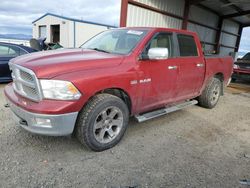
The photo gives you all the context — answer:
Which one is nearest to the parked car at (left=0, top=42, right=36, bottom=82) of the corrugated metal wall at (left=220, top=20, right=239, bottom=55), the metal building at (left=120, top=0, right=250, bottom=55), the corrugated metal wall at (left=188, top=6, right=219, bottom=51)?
the metal building at (left=120, top=0, right=250, bottom=55)

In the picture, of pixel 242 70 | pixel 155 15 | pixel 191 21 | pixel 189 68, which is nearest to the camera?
pixel 189 68

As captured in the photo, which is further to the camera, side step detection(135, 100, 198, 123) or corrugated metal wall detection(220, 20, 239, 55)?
Result: corrugated metal wall detection(220, 20, 239, 55)

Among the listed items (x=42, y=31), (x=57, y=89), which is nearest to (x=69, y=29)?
(x=42, y=31)

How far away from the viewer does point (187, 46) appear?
4828 mm

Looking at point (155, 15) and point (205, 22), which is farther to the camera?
point (205, 22)

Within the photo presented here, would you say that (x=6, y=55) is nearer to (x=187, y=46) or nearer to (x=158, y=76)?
(x=158, y=76)

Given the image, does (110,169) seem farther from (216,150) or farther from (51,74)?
(216,150)

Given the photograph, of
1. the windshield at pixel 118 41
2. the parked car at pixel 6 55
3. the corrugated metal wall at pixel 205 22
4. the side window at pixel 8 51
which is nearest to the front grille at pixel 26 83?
the windshield at pixel 118 41

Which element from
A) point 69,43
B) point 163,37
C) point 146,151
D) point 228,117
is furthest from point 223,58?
point 69,43

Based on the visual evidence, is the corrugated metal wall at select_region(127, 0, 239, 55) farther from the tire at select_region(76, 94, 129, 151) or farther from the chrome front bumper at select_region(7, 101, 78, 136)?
the chrome front bumper at select_region(7, 101, 78, 136)

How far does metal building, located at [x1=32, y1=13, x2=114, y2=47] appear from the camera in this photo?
2133 cm

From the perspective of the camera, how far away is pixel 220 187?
2723 mm

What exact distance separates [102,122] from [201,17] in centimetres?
1365

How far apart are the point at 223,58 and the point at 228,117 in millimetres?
1631
